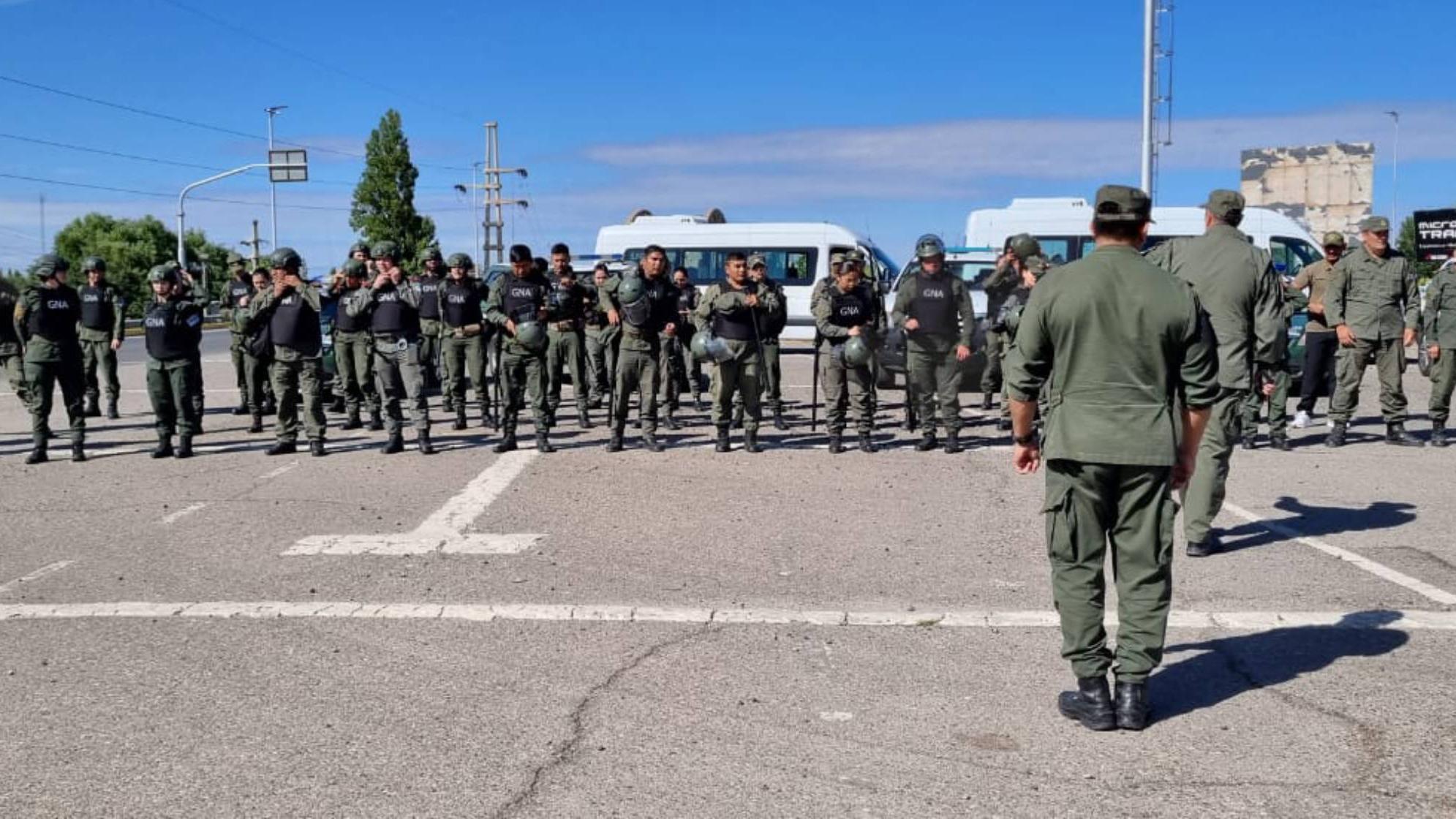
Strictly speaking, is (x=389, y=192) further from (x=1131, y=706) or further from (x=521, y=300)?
(x=1131, y=706)

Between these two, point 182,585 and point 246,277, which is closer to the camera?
point 182,585

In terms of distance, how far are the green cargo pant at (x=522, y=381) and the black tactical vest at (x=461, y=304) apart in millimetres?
1585

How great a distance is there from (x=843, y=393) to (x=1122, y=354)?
7.58 metres

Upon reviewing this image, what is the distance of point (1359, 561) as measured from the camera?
7.09 metres

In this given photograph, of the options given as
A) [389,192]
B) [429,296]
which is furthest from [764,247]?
[389,192]

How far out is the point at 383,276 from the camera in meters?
12.1

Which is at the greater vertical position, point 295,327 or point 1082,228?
point 1082,228

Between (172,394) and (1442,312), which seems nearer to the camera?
(1442,312)

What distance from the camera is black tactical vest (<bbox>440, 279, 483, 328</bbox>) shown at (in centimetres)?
1329

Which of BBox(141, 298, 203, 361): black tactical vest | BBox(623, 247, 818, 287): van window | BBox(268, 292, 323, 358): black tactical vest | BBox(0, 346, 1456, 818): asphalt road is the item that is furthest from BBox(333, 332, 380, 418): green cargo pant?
BBox(623, 247, 818, 287): van window

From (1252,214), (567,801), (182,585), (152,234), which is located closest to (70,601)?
(182,585)

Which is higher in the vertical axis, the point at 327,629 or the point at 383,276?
the point at 383,276

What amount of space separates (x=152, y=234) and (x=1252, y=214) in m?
82.1

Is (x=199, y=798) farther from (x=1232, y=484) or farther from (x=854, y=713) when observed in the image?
(x=1232, y=484)
